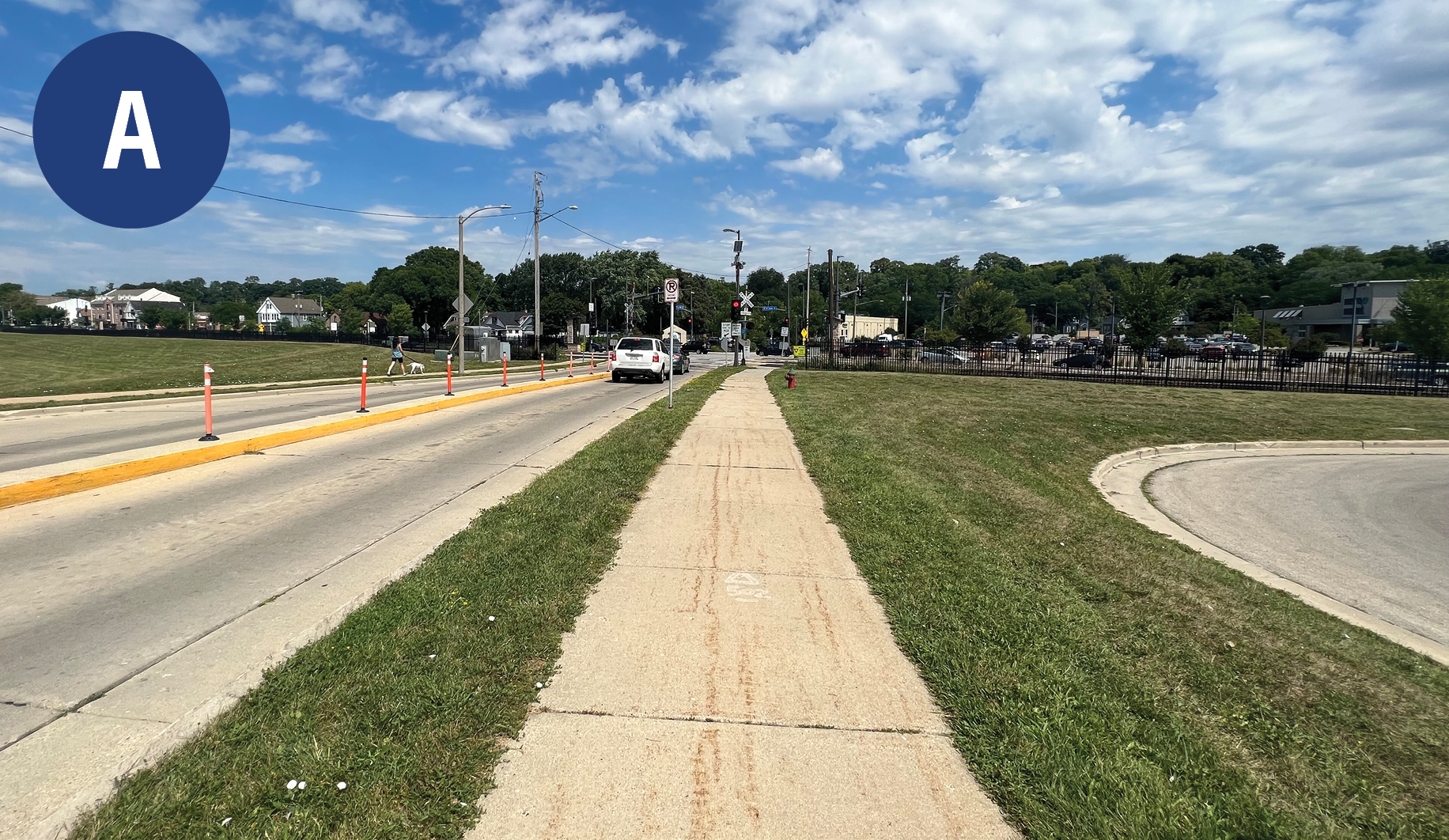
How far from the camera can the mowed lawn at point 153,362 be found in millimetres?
26672

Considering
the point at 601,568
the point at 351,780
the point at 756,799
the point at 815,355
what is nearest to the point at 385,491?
the point at 601,568

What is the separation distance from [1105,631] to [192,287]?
244 m

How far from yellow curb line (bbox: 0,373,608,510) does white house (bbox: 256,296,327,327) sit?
151 m

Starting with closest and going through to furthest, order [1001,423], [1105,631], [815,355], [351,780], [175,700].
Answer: [351,780] < [175,700] < [1105,631] < [1001,423] < [815,355]

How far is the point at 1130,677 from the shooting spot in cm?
402

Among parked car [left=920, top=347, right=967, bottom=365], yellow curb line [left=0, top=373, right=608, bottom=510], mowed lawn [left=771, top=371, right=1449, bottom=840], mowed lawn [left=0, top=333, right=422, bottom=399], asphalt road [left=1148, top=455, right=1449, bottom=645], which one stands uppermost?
parked car [left=920, top=347, right=967, bottom=365]

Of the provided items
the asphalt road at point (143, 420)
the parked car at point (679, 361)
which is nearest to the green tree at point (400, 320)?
the parked car at point (679, 361)

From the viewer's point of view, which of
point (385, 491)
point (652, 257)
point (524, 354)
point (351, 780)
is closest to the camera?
point (351, 780)

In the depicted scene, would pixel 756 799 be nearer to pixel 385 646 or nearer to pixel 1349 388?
pixel 385 646

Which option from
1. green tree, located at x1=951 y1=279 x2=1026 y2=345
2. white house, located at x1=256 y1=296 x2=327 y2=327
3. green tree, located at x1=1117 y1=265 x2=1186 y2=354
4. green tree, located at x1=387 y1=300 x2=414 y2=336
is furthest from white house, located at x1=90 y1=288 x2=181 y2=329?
green tree, located at x1=1117 y1=265 x2=1186 y2=354

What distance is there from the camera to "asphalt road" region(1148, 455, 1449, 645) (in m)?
7.57

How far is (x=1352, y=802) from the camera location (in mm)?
2963

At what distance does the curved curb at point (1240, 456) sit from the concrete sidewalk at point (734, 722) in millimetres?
4795

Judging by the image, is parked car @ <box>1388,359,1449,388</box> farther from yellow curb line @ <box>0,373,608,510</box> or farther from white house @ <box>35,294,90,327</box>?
white house @ <box>35,294,90,327</box>
